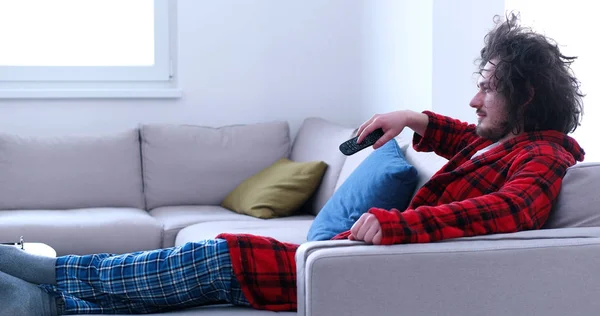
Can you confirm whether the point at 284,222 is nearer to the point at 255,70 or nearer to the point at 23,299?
the point at 255,70

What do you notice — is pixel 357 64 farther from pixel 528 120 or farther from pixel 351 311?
pixel 351 311

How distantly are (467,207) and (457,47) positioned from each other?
1.89 meters

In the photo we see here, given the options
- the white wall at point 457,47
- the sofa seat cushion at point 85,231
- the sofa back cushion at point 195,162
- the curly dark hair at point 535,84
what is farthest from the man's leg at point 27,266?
the sofa back cushion at point 195,162

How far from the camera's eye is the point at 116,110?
4375 millimetres

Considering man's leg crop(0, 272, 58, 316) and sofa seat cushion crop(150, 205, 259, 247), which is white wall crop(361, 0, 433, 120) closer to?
sofa seat cushion crop(150, 205, 259, 247)

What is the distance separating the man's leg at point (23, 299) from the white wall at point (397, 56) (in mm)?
1967

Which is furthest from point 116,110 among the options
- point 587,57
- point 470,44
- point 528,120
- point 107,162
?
point 528,120

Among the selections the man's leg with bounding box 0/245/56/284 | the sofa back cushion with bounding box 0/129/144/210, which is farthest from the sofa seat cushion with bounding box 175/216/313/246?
the man's leg with bounding box 0/245/56/284

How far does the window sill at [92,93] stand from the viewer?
4.25 metres

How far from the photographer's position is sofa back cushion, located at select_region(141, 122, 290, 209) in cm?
409

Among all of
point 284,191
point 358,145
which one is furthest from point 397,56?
point 358,145

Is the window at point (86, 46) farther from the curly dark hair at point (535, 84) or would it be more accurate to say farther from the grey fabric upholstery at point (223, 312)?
the curly dark hair at point (535, 84)

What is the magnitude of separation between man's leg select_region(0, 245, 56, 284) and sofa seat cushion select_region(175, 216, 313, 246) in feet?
3.79

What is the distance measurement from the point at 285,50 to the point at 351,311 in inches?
119
